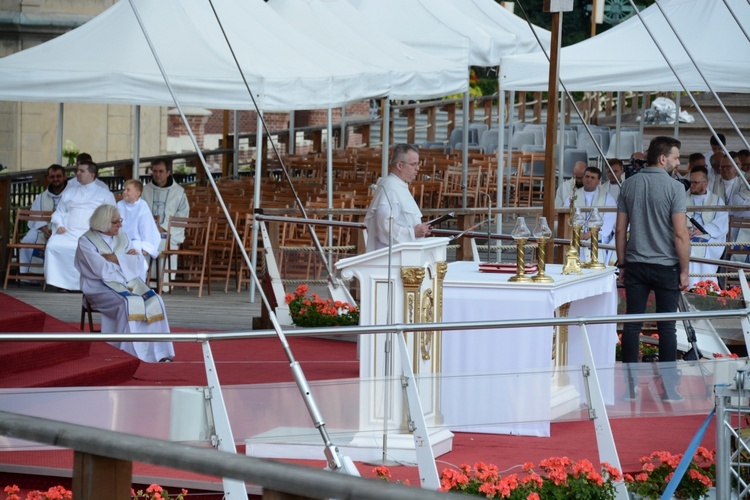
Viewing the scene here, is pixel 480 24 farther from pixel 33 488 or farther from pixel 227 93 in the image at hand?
pixel 33 488

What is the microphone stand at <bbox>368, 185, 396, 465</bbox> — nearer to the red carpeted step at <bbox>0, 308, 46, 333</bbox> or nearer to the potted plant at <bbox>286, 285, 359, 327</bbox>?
the red carpeted step at <bbox>0, 308, 46, 333</bbox>

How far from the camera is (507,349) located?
8188mm

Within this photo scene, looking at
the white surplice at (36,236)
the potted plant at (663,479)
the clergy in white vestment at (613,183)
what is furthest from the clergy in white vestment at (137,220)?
the potted plant at (663,479)

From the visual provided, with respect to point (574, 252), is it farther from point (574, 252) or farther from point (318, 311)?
point (318, 311)

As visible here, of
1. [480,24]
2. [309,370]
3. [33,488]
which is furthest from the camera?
[480,24]

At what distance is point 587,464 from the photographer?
6.45m

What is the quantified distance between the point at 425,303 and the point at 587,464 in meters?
1.72

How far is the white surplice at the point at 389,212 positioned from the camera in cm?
962

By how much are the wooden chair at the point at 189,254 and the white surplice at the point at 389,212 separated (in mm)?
5153

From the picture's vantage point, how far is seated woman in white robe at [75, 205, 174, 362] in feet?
35.2

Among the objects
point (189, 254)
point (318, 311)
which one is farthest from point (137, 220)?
point (318, 311)

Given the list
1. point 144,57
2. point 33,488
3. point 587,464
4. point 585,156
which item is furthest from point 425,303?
point 585,156

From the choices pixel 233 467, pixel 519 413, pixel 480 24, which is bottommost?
pixel 519 413

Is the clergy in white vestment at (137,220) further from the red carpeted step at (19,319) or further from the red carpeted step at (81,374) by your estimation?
the red carpeted step at (81,374)
